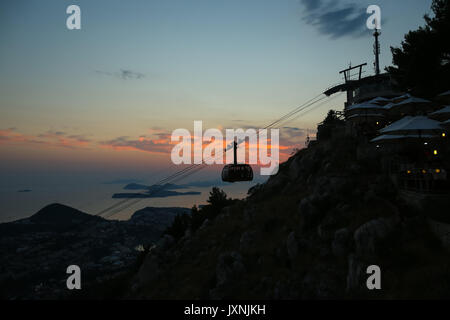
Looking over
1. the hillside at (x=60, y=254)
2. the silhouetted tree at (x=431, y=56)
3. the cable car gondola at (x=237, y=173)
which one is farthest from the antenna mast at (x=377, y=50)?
the hillside at (x=60, y=254)

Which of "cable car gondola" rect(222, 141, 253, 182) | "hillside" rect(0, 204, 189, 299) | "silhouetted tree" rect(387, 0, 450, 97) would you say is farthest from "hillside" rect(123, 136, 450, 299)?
"hillside" rect(0, 204, 189, 299)

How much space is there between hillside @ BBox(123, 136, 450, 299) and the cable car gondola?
183 inches

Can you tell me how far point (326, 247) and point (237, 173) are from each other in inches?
399

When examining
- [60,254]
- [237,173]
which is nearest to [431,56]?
[237,173]

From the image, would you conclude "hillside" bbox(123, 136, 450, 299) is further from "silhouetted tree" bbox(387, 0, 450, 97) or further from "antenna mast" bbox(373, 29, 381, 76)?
"antenna mast" bbox(373, 29, 381, 76)

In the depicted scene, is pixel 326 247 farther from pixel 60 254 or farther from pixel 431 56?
pixel 60 254

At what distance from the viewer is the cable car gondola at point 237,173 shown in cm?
2376

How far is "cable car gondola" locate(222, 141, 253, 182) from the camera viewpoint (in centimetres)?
2376

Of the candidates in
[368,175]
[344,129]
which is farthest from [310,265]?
[344,129]

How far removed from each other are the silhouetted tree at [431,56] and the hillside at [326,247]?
8422 mm

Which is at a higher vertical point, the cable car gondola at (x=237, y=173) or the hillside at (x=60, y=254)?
the cable car gondola at (x=237, y=173)

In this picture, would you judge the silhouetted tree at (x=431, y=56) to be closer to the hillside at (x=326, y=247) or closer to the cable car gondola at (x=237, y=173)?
the hillside at (x=326, y=247)

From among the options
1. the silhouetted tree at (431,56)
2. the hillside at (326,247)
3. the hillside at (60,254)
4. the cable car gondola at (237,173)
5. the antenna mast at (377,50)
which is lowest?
the hillside at (60,254)

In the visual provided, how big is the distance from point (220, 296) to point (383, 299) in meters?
11.1
